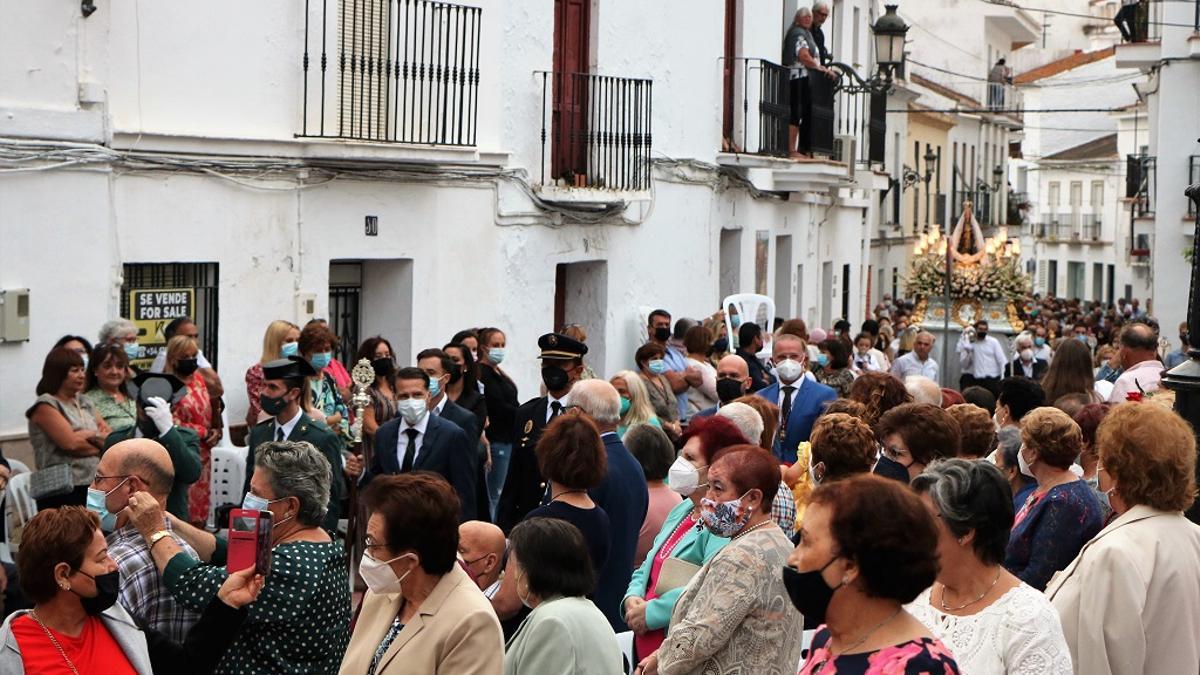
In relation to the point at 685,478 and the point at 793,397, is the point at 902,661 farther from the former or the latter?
the point at 793,397

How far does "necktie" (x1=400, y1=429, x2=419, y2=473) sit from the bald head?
325cm

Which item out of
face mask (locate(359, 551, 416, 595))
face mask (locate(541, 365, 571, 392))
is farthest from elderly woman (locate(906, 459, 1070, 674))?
face mask (locate(541, 365, 571, 392))

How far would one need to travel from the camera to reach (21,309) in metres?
10.7

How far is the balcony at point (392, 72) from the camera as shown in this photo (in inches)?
526

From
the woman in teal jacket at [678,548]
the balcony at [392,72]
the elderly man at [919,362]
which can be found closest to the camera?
the woman in teal jacket at [678,548]

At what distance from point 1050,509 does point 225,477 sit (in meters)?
5.67

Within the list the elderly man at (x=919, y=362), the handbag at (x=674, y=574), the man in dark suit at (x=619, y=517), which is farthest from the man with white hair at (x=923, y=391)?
the elderly man at (x=919, y=362)

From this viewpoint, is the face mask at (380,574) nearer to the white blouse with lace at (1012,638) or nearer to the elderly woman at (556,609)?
the elderly woman at (556,609)

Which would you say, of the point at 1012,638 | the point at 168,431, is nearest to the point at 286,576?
the point at 1012,638

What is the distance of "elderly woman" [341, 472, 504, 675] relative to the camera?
5000mm

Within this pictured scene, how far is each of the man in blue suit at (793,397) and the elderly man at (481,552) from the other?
4.70 metres

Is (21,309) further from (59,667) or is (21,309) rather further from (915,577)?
(915,577)

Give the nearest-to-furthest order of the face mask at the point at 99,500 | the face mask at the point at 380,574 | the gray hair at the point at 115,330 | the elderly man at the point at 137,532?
1. the face mask at the point at 380,574
2. the elderly man at the point at 137,532
3. the face mask at the point at 99,500
4. the gray hair at the point at 115,330

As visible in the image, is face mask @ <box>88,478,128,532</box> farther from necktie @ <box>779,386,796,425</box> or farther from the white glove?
necktie @ <box>779,386,796,425</box>
